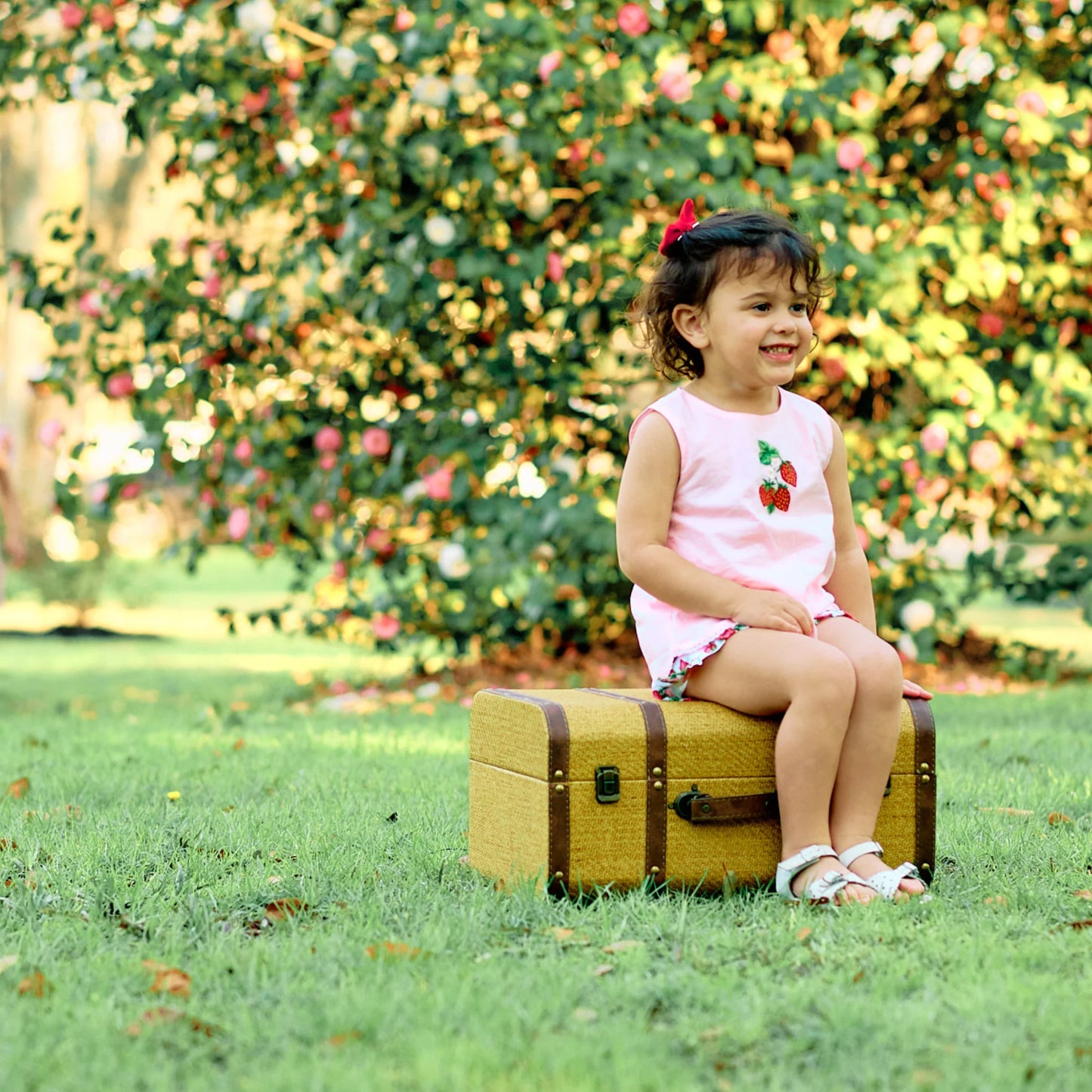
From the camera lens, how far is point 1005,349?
6.02 meters

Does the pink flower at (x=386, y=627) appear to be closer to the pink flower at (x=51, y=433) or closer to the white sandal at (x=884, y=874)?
the pink flower at (x=51, y=433)

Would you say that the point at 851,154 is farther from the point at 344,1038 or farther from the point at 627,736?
the point at 344,1038

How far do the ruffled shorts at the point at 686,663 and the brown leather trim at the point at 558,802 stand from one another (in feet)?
0.90

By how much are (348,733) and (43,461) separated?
33.6 ft

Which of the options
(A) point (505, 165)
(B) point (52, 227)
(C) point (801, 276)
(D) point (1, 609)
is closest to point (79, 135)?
(D) point (1, 609)

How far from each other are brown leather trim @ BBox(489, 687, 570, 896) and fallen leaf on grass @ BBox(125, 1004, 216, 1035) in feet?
2.43

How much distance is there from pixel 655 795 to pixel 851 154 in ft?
10.6

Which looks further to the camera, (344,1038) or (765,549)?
(765,549)

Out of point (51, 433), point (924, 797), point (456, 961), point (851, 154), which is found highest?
point (851, 154)

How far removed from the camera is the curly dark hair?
9.20 ft

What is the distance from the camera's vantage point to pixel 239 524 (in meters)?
5.93

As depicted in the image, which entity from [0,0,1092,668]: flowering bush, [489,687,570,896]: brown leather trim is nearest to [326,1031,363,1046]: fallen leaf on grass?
[489,687,570,896]: brown leather trim

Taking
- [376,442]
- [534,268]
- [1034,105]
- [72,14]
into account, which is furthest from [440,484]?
[1034,105]

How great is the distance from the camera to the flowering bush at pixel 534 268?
5.23 meters
